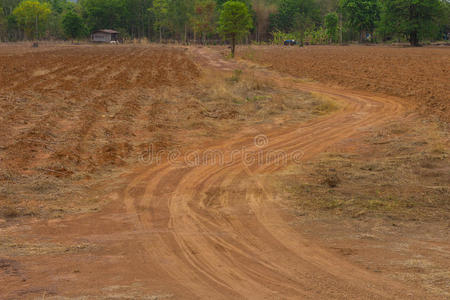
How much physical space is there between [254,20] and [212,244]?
4155 inches

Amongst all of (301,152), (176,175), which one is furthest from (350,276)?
(301,152)

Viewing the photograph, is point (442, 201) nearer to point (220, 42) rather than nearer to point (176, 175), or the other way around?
point (176, 175)

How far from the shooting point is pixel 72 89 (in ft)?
67.2

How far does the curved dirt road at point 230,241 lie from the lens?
472 cm

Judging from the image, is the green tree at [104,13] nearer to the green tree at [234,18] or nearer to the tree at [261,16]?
the tree at [261,16]

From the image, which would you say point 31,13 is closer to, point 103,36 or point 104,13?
point 103,36

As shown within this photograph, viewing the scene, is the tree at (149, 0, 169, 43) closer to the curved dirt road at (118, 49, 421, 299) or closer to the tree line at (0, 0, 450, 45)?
the tree line at (0, 0, 450, 45)

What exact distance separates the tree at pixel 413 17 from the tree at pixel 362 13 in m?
16.0

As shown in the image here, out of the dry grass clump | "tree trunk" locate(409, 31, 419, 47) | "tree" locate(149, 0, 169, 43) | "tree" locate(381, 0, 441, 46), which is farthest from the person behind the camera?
"tree" locate(149, 0, 169, 43)

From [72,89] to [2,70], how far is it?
9.85 meters

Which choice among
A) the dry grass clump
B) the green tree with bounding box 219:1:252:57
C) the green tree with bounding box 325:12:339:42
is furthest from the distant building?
the dry grass clump

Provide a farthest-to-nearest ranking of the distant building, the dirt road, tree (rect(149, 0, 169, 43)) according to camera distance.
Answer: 1. tree (rect(149, 0, 169, 43))
2. the distant building
3. the dirt road

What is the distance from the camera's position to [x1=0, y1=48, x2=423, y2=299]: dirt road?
15.4 feet

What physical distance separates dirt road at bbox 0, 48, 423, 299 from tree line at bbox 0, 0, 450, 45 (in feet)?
216
